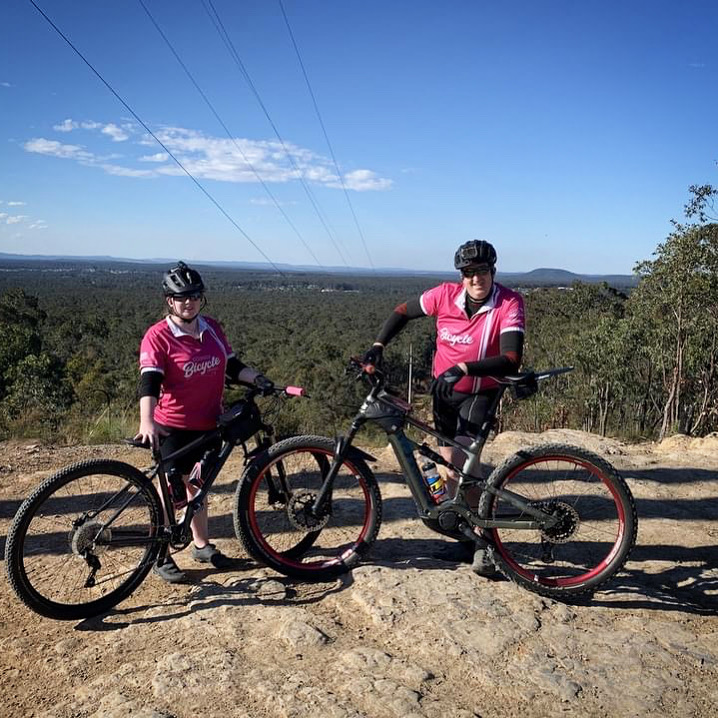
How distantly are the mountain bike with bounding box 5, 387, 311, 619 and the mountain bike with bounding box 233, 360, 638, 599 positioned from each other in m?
0.17

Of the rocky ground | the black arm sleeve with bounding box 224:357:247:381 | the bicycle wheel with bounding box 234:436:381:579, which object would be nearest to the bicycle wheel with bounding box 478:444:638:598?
the rocky ground

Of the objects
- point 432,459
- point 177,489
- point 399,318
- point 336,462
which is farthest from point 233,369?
point 432,459

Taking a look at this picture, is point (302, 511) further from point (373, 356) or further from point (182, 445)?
point (373, 356)

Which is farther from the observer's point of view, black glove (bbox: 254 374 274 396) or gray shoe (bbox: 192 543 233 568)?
gray shoe (bbox: 192 543 233 568)

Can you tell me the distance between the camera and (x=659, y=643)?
3.02 metres

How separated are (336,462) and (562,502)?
135cm

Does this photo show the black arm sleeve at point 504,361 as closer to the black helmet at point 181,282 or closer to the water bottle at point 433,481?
the water bottle at point 433,481

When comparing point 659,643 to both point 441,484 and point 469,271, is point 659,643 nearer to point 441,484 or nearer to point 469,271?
point 441,484

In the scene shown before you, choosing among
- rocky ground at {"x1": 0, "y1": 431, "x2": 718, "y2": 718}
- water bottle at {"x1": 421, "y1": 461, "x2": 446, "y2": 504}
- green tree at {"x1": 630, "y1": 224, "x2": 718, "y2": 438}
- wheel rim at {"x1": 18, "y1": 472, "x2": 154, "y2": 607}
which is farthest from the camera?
green tree at {"x1": 630, "y1": 224, "x2": 718, "y2": 438}

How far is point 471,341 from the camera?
3.75m

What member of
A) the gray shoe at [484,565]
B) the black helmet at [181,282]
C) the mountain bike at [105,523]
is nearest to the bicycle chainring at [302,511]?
the mountain bike at [105,523]

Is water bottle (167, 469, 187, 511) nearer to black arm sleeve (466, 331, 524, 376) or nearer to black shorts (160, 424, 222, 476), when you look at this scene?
black shorts (160, 424, 222, 476)

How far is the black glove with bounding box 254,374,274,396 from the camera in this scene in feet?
12.3

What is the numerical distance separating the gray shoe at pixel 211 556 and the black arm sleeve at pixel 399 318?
1.71 meters
